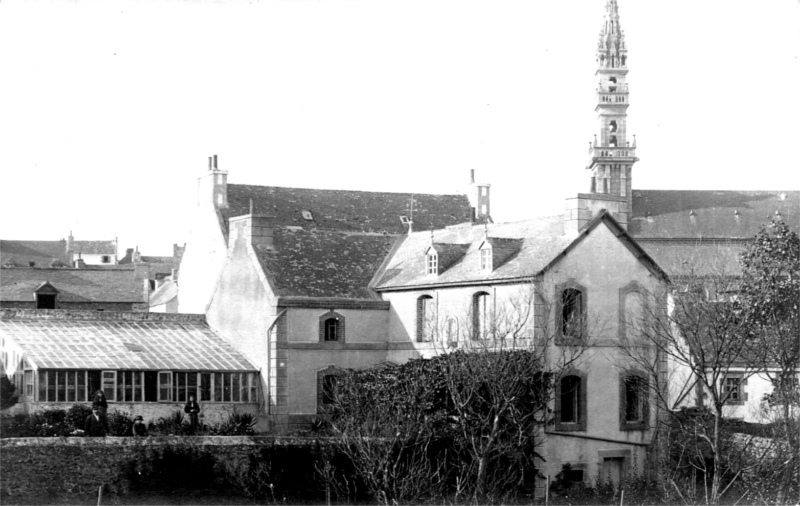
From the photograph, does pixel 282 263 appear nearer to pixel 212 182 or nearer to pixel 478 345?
pixel 478 345

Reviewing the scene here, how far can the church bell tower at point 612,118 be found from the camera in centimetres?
9244

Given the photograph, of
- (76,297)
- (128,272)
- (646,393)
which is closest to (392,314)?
(646,393)

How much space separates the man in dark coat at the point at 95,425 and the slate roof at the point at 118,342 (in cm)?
383

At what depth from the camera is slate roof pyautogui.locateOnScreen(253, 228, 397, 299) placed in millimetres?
Answer: 41469

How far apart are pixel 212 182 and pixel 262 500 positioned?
2624 centimetres

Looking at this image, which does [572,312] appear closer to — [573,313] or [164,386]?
[573,313]

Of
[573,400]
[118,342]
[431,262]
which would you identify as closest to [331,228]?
[431,262]

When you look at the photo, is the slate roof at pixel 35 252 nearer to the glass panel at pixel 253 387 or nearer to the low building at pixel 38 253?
the low building at pixel 38 253

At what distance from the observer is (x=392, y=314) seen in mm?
42375

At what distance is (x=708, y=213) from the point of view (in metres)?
86.0

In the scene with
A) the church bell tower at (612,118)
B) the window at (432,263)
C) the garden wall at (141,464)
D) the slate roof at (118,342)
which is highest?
the church bell tower at (612,118)

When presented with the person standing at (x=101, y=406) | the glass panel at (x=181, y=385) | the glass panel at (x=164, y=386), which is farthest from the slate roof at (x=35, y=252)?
the person standing at (x=101, y=406)

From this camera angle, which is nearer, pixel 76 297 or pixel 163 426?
pixel 163 426

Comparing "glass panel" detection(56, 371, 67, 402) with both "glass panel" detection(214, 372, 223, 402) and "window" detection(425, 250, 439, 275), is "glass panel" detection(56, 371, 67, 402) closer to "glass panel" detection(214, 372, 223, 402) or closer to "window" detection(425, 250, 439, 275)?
"glass panel" detection(214, 372, 223, 402)
